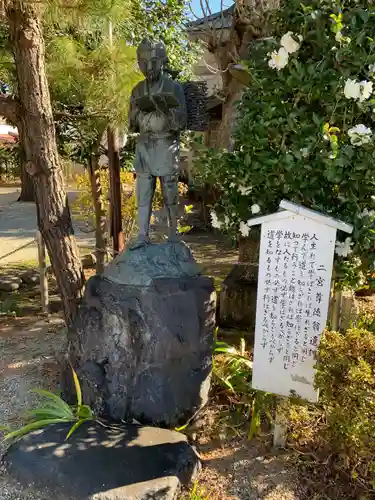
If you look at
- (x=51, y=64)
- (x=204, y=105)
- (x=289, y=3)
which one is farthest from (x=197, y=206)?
(x=289, y=3)

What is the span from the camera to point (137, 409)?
3.57 meters

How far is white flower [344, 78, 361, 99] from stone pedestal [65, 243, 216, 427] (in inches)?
73.8

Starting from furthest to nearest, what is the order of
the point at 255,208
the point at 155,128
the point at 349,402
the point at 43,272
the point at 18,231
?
1. the point at 18,231
2. the point at 43,272
3. the point at 155,128
4. the point at 255,208
5. the point at 349,402

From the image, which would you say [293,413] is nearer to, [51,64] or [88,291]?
[88,291]

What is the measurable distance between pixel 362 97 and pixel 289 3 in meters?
0.94

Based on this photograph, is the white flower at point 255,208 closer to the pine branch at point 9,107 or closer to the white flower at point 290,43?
the white flower at point 290,43

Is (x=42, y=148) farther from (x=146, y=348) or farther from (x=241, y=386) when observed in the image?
(x=241, y=386)

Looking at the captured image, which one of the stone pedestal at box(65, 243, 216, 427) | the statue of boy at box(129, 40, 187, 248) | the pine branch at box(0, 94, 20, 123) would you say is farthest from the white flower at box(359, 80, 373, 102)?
the pine branch at box(0, 94, 20, 123)

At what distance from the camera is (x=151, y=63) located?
12.3ft

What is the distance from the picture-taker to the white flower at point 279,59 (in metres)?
2.94

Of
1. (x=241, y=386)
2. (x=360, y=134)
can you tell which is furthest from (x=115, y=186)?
(x=360, y=134)

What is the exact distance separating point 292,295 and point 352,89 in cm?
134

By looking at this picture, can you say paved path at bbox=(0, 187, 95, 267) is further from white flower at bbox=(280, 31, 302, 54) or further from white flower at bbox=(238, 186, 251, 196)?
white flower at bbox=(280, 31, 302, 54)

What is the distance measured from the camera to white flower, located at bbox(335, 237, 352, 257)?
3019mm
